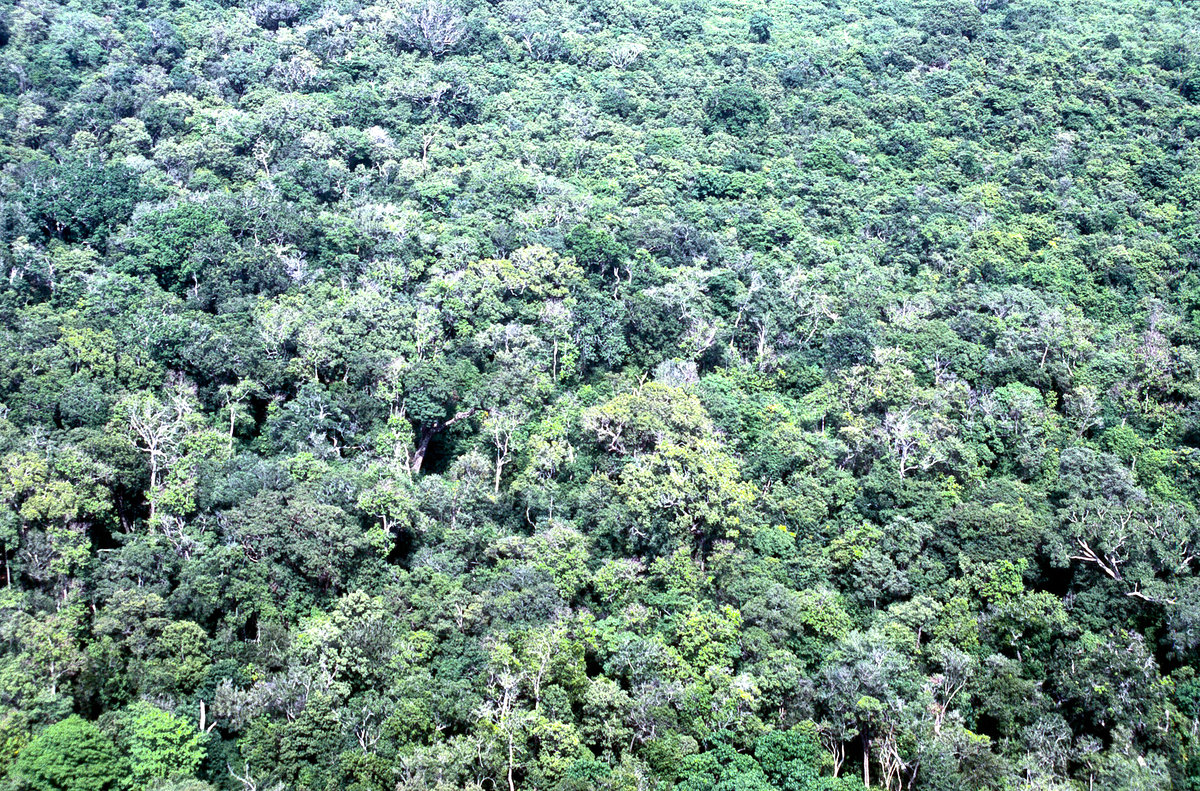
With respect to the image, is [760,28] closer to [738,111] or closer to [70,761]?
[738,111]

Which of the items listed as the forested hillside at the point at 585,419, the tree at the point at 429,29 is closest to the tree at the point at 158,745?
the forested hillside at the point at 585,419

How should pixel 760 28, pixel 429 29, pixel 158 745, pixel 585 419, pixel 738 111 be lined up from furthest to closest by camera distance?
1. pixel 760 28
2. pixel 429 29
3. pixel 738 111
4. pixel 585 419
5. pixel 158 745

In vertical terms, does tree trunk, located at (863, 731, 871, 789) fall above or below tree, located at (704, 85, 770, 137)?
below

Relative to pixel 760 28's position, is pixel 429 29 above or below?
below

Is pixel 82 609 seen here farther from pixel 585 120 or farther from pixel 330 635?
pixel 585 120

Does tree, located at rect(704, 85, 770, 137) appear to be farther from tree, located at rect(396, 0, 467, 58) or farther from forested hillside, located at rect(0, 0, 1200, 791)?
tree, located at rect(396, 0, 467, 58)

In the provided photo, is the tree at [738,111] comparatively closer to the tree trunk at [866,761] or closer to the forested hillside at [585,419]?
the forested hillside at [585,419]

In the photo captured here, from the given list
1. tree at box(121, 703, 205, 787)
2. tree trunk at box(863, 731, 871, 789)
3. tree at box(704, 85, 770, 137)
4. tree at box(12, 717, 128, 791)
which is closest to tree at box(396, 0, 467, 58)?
tree at box(704, 85, 770, 137)

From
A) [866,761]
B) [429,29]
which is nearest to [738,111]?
[429,29]
